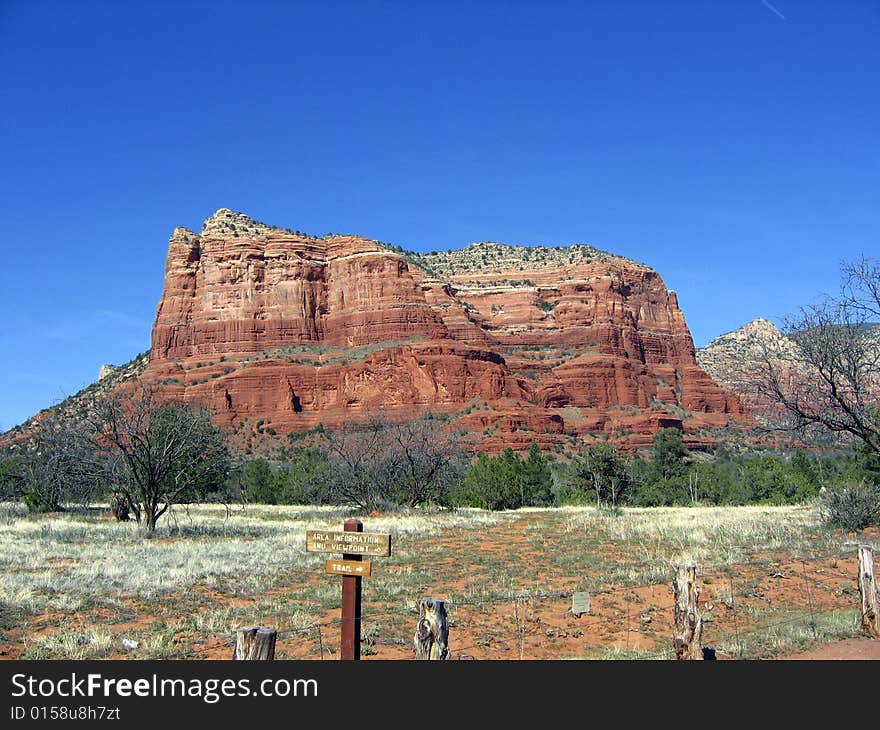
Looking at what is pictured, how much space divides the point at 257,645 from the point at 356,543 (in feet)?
4.58

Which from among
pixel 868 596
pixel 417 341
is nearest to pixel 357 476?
pixel 868 596

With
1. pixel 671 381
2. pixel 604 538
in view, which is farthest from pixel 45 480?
pixel 671 381

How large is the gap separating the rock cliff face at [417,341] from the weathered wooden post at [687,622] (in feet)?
250

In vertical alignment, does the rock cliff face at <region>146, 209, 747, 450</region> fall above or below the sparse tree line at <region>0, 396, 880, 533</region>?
above

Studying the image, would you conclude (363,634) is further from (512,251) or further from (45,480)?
(512,251)

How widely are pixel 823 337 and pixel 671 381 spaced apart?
105 meters

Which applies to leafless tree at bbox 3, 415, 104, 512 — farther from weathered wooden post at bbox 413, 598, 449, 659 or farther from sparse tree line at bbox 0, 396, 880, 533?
weathered wooden post at bbox 413, 598, 449, 659

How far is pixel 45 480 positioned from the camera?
34250mm

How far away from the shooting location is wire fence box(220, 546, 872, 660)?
34.9ft

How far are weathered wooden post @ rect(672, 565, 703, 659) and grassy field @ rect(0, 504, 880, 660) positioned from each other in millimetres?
1123

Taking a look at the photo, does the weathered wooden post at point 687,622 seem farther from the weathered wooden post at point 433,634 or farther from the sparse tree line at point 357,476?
the sparse tree line at point 357,476

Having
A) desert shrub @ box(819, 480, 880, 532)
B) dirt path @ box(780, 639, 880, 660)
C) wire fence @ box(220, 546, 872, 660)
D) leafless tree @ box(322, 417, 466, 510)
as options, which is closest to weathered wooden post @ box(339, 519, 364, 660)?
wire fence @ box(220, 546, 872, 660)

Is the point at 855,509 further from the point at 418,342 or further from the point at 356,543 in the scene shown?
the point at 418,342

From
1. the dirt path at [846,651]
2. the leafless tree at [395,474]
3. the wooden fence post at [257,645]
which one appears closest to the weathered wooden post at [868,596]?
the dirt path at [846,651]
